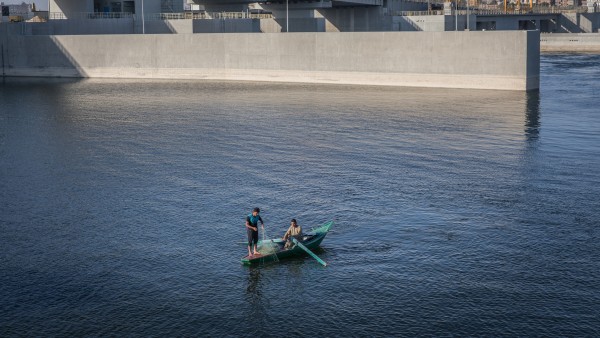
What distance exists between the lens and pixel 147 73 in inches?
4038

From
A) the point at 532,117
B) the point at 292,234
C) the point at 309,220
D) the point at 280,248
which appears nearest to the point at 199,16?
the point at 532,117

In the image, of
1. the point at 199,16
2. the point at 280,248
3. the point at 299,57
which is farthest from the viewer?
the point at 199,16

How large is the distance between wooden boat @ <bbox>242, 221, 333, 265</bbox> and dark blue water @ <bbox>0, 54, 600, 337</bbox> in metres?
0.45

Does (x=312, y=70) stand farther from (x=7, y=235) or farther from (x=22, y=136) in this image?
(x=7, y=235)

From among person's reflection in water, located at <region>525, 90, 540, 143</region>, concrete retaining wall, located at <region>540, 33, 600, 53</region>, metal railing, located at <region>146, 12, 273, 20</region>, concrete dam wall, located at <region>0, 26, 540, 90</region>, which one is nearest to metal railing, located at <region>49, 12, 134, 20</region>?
metal railing, located at <region>146, 12, 273, 20</region>

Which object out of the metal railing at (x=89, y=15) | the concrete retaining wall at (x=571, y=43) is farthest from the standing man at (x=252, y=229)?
the concrete retaining wall at (x=571, y=43)

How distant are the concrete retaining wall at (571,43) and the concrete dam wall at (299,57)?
242 ft

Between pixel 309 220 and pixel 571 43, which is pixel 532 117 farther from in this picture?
pixel 571 43

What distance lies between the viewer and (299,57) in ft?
310

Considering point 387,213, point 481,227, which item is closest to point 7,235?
point 387,213

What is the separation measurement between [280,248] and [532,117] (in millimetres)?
37719

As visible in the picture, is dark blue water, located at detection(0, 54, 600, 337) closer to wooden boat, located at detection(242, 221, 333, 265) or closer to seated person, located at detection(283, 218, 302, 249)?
wooden boat, located at detection(242, 221, 333, 265)

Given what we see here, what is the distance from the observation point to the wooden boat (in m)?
30.9

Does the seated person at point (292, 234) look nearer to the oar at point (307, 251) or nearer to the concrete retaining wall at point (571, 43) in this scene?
the oar at point (307, 251)
